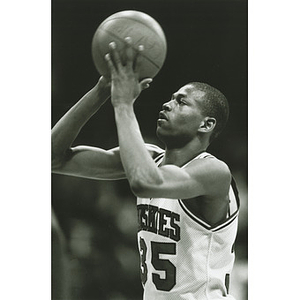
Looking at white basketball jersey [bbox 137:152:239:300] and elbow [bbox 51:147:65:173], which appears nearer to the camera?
white basketball jersey [bbox 137:152:239:300]

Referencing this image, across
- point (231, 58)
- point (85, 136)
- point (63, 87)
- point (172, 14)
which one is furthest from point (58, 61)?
point (231, 58)

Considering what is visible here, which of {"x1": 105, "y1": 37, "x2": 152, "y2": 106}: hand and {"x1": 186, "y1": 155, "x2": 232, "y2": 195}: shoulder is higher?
{"x1": 105, "y1": 37, "x2": 152, "y2": 106}: hand

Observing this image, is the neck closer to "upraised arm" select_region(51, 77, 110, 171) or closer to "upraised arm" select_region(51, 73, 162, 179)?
"upraised arm" select_region(51, 73, 162, 179)

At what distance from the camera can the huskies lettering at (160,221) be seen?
3.83 m

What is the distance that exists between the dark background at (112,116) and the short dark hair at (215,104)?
0.13 feet

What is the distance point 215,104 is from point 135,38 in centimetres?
69

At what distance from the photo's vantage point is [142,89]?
384 cm

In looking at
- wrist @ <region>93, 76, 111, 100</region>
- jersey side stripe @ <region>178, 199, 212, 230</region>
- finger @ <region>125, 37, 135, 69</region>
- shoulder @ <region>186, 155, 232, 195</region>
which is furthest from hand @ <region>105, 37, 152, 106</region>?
jersey side stripe @ <region>178, 199, 212, 230</region>

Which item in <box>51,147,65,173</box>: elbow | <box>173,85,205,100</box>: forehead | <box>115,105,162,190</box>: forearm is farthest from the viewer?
<box>51,147,65,173</box>: elbow

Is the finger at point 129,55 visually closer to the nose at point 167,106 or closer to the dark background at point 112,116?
the dark background at point 112,116

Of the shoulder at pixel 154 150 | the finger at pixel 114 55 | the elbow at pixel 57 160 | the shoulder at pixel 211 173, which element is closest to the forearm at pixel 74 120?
the elbow at pixel 57 160

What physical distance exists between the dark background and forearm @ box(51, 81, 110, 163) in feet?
0.15

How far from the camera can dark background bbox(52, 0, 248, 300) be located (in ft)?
13.0

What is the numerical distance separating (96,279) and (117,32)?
165 centimetres
